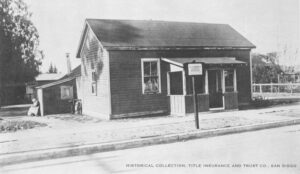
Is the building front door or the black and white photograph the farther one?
the building front door

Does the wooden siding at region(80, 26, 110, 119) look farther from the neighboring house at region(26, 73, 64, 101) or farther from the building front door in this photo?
the neighboring house at region(26, 73, 64, 101)

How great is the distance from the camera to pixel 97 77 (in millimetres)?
17156

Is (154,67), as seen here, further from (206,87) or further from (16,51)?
(16,51)

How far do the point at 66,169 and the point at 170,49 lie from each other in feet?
35.5

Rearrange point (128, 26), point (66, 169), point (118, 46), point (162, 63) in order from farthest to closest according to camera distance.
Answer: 1. point (128, 26)
2. point (162, 63)
3. point (118, 46)
4. point (66, 169)

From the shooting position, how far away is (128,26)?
17.7m

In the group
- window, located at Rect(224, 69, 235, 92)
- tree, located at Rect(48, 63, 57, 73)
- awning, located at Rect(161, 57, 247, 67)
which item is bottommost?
window, located at Rect(224, 69, 235, 92)

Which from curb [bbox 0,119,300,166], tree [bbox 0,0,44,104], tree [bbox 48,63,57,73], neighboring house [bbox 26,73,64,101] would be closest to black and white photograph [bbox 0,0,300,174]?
curb [bbox 0,119,300,166]

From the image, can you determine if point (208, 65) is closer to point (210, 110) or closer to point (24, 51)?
point (210, 110)

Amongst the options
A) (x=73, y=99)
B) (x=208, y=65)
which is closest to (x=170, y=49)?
(x=208, y=65)

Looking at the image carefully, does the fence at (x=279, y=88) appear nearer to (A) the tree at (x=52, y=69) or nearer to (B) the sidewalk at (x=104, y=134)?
(B) the sidewalk at (x=104, y=134)

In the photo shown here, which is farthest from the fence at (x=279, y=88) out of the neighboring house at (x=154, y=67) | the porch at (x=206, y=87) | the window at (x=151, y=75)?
the window at (x=151, y=75)

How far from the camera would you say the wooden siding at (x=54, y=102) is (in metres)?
21.4

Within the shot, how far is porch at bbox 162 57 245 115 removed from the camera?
15.6 metres
